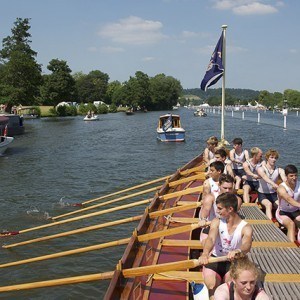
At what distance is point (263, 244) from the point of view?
566cm

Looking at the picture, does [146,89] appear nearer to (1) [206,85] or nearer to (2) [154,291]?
(1) [206,85]

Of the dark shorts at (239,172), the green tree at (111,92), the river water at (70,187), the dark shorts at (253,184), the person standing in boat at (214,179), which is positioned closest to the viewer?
the person standing in boat at (214,179)

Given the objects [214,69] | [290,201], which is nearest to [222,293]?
[290,201]

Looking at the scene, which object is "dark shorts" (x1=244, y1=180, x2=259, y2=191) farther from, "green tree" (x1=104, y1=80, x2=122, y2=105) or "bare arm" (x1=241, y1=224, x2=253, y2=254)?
"green tree" (x1=104, y1=80, x2=122, y2=105)

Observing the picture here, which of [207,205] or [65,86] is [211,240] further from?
[65,86]

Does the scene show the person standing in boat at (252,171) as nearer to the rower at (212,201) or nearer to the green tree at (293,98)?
the rower at (212,201)

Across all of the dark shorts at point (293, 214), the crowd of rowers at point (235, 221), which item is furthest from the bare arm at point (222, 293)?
the dark shorts at point (293, 214)

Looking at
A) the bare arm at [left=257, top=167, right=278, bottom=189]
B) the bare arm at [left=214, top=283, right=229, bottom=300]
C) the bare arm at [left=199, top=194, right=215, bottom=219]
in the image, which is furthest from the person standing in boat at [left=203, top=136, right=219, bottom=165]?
the bare arm at [left=214, top=283, right=229, bottom=300]

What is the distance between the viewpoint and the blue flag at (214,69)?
52.2 ft

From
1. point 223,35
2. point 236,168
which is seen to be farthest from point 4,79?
point 236,168

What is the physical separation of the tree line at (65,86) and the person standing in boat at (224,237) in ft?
101

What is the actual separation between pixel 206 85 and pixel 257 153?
7.84m

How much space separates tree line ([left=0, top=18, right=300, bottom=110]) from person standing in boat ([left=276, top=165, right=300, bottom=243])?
93.0 ft

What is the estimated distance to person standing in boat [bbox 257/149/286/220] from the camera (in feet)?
→ 25.6
